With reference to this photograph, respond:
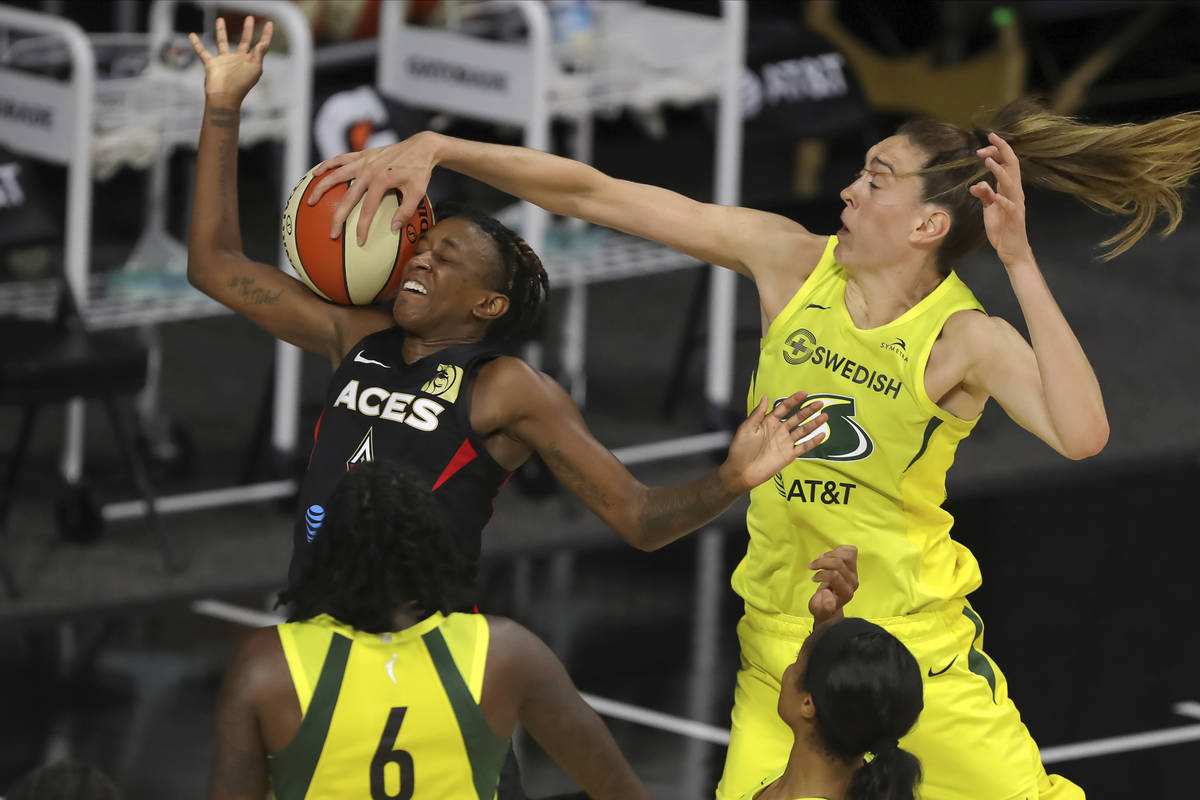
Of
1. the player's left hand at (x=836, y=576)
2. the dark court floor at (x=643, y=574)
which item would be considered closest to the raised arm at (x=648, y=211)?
the player's left hand at (x=836, y=576)

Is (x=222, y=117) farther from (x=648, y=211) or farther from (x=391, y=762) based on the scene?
(x=391, y=762)

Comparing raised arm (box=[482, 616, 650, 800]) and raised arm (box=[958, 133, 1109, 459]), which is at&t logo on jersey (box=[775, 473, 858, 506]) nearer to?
raised arm (box=[958, 133, 1109, 459])

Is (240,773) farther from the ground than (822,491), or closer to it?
closer to it

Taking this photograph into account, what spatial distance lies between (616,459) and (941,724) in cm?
83

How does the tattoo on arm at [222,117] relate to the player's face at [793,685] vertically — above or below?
above

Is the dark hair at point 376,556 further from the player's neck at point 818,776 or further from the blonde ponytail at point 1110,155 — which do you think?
the blonde ponytail at point 1110,155

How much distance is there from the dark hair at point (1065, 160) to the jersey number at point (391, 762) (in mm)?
1467

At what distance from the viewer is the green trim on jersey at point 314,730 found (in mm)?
3000

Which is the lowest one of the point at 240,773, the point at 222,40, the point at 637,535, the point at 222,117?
the point at 240,773

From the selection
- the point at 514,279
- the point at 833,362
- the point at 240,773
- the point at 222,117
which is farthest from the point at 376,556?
the point at 222,117

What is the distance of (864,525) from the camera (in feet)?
12.7

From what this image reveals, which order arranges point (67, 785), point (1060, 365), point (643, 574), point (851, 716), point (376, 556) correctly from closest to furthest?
point (67, 785) → point (376, 556) → point (851, 716) → point (1060, 365) → point (643, 574)

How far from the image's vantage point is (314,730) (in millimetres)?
3006

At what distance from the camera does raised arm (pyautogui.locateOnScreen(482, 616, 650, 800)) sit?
10.1 feet
